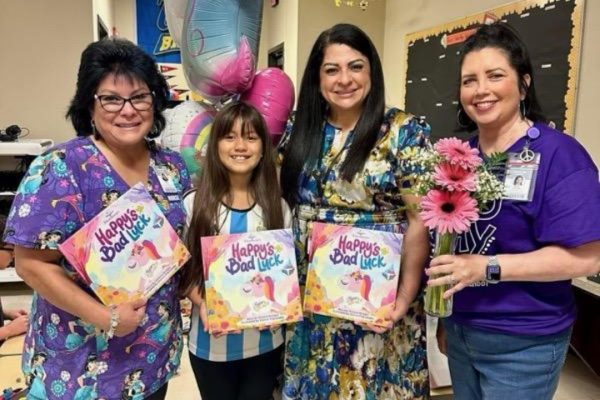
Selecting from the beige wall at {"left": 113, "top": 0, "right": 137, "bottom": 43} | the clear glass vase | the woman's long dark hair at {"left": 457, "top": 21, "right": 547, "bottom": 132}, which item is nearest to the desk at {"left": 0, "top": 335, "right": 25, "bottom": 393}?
the clear glass vase

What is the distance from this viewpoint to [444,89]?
12.8ft

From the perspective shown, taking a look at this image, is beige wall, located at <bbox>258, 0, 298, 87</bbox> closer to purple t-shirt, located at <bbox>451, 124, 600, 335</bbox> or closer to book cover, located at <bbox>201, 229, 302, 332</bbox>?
book cover, located at <bbox>201, 229, 302, 332</bbox>

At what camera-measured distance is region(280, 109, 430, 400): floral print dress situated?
4.58ft

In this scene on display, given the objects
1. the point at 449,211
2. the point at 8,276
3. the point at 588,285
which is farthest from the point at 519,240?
the point at 8,276

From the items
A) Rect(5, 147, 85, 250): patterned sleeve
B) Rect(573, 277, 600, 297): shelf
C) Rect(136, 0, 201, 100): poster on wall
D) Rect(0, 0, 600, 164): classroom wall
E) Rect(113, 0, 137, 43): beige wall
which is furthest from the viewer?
Rect(136, 0, 201, 100): poster on wall

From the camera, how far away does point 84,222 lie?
1.09 m

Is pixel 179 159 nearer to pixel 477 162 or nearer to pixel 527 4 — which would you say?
pixel 477 162

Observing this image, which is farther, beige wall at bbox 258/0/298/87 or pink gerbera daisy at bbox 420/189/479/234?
beige wall at bbox 258/0/298/87

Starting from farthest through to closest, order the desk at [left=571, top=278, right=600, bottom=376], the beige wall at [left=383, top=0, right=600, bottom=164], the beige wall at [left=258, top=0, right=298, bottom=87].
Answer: the beige wall at [left=258, top=0, right=298, bottom=87], the beige wall at [left=383, top=0, right=600, bottom=164], the desk at [left=571, top=278, right=600, bottom=376]

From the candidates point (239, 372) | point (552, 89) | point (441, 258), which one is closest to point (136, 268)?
point (239, 372)

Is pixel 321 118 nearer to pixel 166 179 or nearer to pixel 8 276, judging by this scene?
pixel 166 179

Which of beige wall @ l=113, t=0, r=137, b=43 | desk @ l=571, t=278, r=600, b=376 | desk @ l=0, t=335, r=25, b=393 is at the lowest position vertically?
desk @ l=0, t=335, r=25, b=393

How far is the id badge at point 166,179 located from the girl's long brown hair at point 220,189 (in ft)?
0.38

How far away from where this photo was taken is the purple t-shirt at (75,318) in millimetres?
1046
